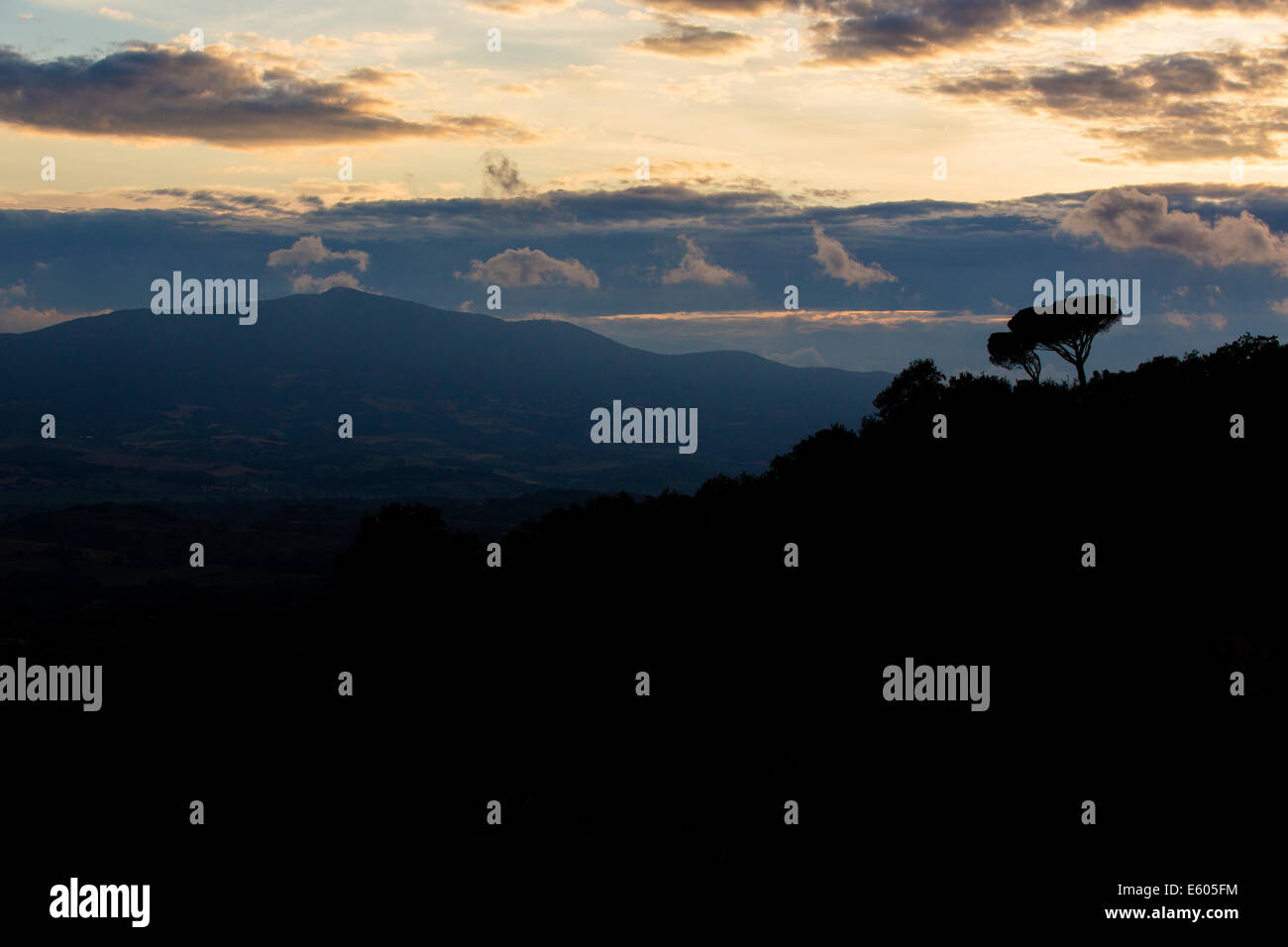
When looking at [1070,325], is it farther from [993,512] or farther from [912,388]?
[993,512]

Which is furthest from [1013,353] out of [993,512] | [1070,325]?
[993,512]

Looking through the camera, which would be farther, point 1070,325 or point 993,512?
point 1070,325

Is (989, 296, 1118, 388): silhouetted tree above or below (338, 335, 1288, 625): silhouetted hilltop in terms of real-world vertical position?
above

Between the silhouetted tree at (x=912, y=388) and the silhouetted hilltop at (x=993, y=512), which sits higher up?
the silhouetted tree at (x=912, y=388)

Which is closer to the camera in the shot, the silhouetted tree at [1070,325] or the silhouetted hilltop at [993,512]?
the silhouetted hilltop at [993,512]

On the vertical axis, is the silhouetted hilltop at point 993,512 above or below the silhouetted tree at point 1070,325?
below

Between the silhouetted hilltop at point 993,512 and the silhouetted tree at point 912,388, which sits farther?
the silhouetted tree at point 912,388

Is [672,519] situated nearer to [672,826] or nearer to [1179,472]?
[1179,472]

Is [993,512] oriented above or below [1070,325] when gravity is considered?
below
